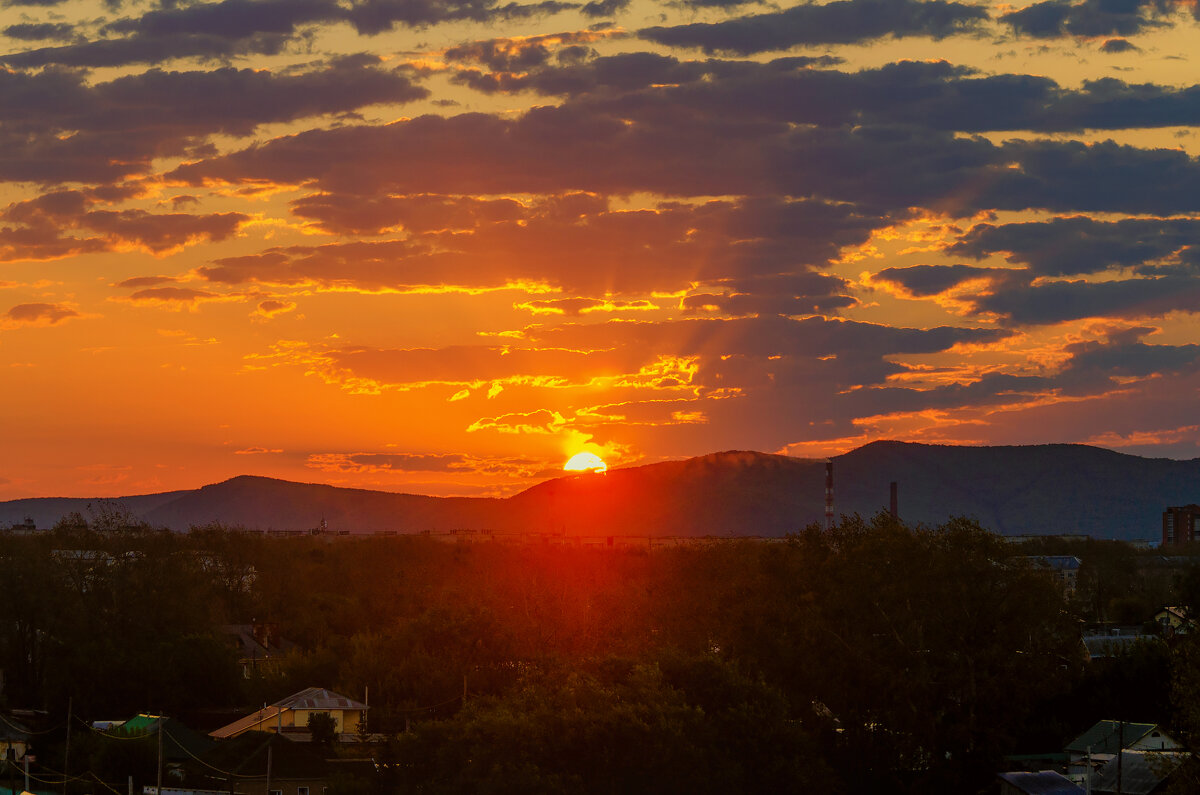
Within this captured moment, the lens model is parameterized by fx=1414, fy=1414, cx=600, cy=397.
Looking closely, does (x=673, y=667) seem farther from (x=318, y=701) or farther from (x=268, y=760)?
(x=318, y=701)

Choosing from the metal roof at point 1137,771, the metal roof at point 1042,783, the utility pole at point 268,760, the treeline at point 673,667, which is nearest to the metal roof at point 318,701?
the treeline at point 673,667

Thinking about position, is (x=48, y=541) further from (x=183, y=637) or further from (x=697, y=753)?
(x=697, y=753)

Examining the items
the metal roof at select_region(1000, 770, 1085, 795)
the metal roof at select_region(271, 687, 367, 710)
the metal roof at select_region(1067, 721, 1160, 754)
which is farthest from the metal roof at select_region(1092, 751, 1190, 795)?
the metal roof at select_region(271, 687, 367, 710)

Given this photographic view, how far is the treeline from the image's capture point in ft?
178

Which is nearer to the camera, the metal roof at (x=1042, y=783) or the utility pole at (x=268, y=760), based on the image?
the metal roof at (x=1042, y=783)

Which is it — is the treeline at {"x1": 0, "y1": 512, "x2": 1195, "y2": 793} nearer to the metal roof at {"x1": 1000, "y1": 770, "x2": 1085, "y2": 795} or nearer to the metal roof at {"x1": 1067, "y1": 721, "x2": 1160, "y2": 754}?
the metal roof at {"x1": 1067, "y1": 721, "x2": 1160, "y2": 754}

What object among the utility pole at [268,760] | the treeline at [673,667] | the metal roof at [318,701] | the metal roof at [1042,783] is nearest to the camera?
the treeline at [673,667]

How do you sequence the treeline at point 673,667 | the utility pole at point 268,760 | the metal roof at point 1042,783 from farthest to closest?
1. the utility pole at point 268,760
2. the metal roof at point 1042,783
3. the treeline at point 673,667

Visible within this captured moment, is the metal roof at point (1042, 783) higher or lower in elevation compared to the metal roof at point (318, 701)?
lower

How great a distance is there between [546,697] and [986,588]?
22.9 meters

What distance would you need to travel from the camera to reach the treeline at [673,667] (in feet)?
178

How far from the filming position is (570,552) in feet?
511

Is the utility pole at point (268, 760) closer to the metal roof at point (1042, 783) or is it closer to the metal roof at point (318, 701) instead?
the metal roof at point (318, 701)

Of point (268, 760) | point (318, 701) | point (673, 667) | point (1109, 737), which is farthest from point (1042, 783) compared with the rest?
point (318, 701)
